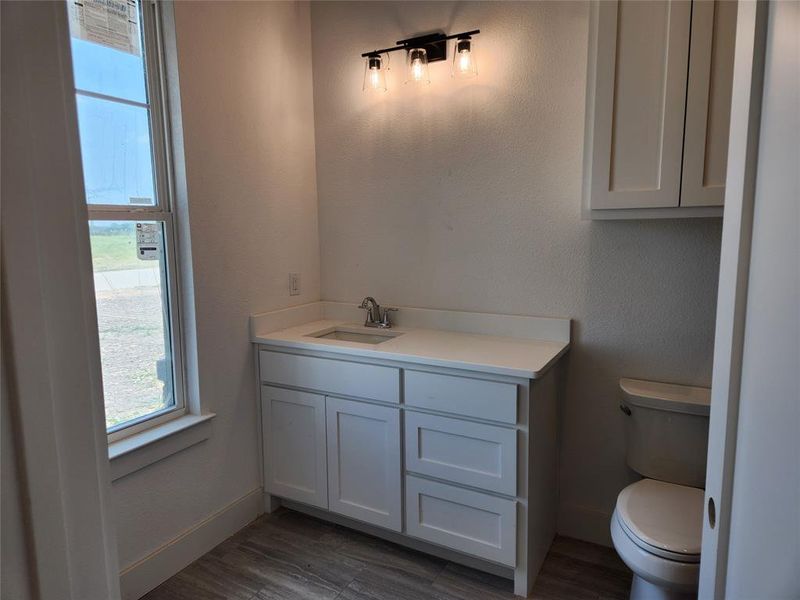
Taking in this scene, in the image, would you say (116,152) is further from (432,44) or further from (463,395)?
(463,395)

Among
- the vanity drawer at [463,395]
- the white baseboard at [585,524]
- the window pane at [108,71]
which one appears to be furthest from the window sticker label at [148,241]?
the white baseboard at [585,524]

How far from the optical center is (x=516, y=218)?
2.35 m

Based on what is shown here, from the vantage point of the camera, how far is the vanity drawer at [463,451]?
1.94m

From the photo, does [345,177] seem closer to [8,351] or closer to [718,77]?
[718,77]

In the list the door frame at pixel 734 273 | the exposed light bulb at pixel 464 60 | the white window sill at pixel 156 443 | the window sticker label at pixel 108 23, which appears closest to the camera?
the door frame at pixel 734 273

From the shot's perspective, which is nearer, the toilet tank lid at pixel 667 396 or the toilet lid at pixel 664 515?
the toilet lid at pixel 664 515

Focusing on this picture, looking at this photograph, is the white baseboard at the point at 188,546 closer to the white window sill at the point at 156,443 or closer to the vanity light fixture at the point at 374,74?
the white window sill at the point at 156,443

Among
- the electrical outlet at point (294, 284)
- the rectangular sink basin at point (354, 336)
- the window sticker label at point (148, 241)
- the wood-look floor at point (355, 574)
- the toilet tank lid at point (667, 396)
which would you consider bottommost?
the wood-look floor at point (355, 574)

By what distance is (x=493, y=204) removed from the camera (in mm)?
2391

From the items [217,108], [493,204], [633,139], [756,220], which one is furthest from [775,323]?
[217,108]

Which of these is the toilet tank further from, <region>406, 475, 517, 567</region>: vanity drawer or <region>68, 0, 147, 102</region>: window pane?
<region>68, 0, 147, 102</region>: window pane

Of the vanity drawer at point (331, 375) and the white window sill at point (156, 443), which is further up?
the vanity drawer at point (331, 375)

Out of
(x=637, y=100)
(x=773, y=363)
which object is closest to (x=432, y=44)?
(x=637, y=100)

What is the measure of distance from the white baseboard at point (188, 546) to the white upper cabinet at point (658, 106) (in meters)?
2.05
